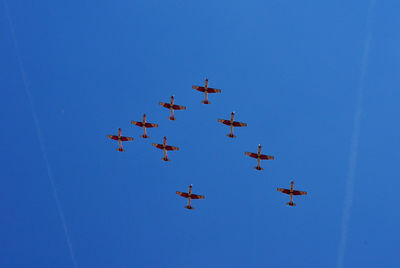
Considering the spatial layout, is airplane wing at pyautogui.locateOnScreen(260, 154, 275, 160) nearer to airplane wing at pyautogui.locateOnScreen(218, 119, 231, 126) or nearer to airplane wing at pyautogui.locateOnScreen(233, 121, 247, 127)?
airplane wing at pyautogui.locateOnScreen(233, 121, 247, 127)

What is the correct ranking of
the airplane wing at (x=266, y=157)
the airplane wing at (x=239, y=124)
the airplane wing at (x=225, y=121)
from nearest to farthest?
the airplane wing at (x=239, y=124)
the airplane wing at (x=225, y=121)
the airplane wing at (x=266, y=157)

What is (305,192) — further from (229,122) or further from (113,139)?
(113,139)

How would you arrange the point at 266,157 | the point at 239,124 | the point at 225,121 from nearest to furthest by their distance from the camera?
1. the point at 239,124
2. the point at 225,121
3. the point at 266,157

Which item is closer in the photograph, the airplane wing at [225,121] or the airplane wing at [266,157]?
the airplane wing at [225,121]

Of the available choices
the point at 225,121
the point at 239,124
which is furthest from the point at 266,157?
the point at 225,121

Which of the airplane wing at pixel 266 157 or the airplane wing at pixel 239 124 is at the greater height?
the airplane wing at pixel 239 124


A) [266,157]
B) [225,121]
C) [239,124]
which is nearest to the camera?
[239,124]

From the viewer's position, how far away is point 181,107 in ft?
182

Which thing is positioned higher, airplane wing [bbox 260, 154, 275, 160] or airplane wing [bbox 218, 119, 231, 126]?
airplane wing [bbox 218, 119, 231, 126]

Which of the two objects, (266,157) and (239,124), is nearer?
(239,124)

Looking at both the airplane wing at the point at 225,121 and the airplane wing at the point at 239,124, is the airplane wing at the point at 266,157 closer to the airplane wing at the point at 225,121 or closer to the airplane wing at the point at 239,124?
the airplane wing at the point at 239,124

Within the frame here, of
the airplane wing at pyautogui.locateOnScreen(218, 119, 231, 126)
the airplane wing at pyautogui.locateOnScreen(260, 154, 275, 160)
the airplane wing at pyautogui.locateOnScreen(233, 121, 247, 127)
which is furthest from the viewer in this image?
the airplane wing at pyautogui.locateOnScreen(260, 154, 275, 160)

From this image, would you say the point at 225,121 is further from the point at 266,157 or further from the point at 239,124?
the point at 266,157

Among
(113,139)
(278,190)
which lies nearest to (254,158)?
(278,190)
